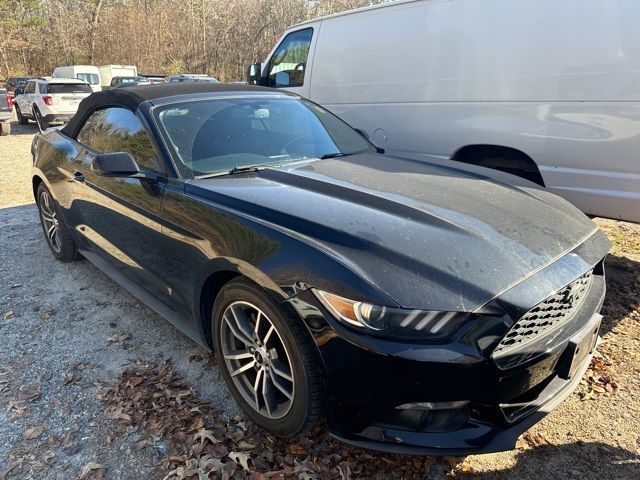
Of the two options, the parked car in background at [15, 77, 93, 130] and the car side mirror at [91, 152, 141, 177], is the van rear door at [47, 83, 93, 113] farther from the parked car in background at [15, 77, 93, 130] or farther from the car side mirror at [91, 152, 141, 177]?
the car side mirror at [91, 152, 141, 177]

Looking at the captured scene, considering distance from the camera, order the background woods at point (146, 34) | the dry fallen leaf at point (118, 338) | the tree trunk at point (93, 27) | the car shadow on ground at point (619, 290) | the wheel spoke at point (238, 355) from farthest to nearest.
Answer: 1. the tree trunk at point (93, 27)
2. the background woods at point (146, 34)
3. the car shadow on ground at point (619, 290)
4. the dry fallen leaf at point (118, 338)
5. the wheel spoke at point (238, 355)

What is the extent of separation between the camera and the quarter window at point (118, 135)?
297 centimetres

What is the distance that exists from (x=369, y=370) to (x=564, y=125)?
10.1 ft

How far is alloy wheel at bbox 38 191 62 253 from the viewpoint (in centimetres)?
439

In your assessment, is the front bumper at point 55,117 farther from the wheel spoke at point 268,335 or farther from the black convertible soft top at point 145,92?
the wheel spoke at point 268,335

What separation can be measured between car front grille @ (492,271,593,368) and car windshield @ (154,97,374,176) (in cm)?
182

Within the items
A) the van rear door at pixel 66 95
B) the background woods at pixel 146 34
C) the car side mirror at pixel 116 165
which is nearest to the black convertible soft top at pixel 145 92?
the car side mirror at pixel 116 165

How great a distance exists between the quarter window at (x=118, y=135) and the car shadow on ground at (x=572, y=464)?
2.42 m

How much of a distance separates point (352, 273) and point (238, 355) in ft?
2.90

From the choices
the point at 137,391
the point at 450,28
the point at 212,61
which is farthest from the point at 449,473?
the point at 212,61

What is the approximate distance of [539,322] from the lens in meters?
1.90

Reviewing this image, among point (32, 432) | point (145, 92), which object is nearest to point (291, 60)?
point (145, 92)

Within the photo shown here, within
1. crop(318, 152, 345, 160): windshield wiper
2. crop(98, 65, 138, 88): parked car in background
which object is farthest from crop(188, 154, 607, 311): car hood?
crop(98, 65, 138, 88): parked car in background

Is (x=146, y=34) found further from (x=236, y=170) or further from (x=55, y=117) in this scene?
(x=236, y=170)
